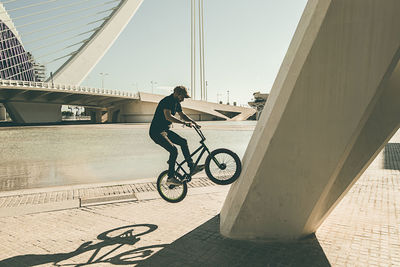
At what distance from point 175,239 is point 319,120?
2910 mm

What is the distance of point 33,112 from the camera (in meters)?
55.3

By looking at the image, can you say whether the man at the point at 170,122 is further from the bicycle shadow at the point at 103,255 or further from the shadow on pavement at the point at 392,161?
the shadow on pavement at the point at 392,161

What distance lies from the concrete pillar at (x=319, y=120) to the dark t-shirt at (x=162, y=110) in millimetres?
1467

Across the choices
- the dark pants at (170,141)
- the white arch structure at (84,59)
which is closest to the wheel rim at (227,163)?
the dark pants at (170,141)

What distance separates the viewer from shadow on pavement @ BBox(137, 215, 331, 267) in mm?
4043

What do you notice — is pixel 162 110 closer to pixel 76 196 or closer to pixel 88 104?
pixel 76 196

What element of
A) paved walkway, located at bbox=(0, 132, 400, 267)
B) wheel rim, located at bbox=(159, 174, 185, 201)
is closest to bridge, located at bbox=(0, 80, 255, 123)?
paved walkway, located at bbox=(0, 132, 400, 267)

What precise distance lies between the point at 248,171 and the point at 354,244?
2041 mm

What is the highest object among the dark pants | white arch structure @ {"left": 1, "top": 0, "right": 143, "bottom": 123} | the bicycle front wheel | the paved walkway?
white arch structure @ {"left": 1, "top": 0, "right": 143, "bottom": 123}

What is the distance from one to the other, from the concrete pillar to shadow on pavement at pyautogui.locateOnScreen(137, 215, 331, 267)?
7.9 inches

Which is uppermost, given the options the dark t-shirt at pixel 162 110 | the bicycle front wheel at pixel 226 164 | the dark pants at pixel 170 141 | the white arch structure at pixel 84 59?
the white arch structure at pixel 84 59

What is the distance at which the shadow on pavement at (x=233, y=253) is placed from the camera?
4.04 m

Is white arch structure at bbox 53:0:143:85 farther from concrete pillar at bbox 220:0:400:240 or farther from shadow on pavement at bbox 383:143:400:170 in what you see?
concrete pillar at bbox 220:0:400:240

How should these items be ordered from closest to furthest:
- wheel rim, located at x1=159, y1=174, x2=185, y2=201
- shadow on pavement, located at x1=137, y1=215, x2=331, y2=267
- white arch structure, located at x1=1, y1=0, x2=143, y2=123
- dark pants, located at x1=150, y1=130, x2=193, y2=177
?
shadow on pavement, located at x1=137, y1=215, x2=331, y2=267, dark pants, located at x1=150, y1=130, x2=193, y2=177, wheel rim, located at x1=159, y1=174, x2=185, y2=201, white arch structure, located at x1=1, y1=0, x2=143, y2=123
